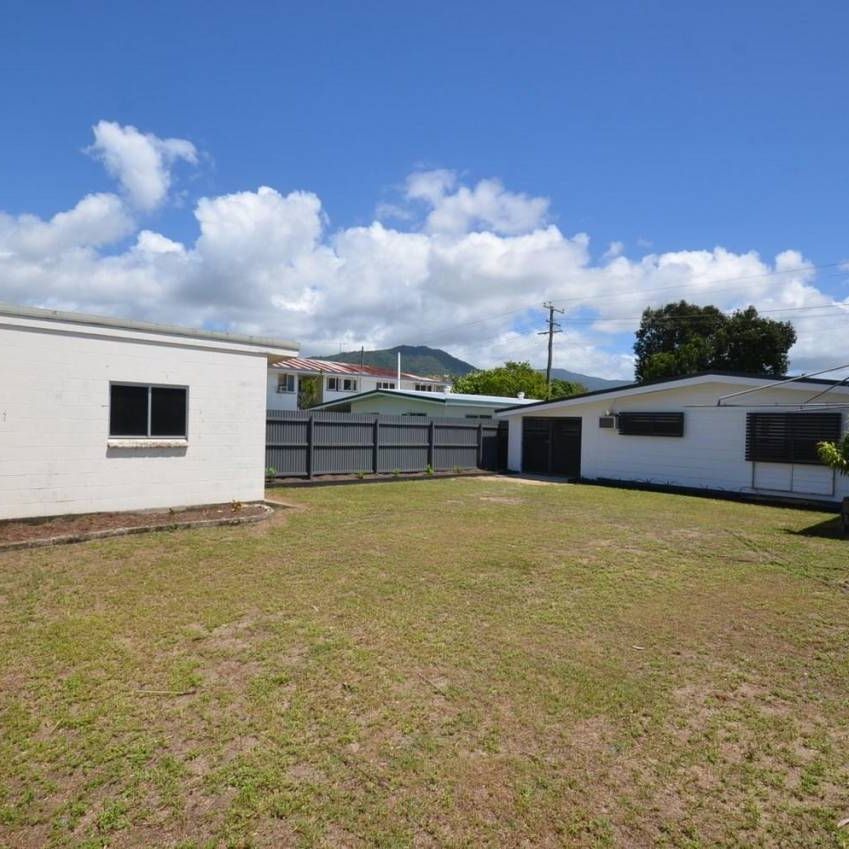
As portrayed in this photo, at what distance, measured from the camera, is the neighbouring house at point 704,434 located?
13211mm

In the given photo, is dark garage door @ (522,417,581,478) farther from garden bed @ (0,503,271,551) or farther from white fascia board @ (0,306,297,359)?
garden bed @ (0,503,271,551)

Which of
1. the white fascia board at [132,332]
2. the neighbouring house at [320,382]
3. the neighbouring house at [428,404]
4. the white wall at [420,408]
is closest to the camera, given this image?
the white fascia board at [132,332]

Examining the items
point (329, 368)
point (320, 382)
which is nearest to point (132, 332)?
point (320, 382)

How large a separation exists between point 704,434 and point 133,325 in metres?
13.2

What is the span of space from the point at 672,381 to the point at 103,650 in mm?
14663

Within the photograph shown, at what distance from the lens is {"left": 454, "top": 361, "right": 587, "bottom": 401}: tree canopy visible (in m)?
47.6

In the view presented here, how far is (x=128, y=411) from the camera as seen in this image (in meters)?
9.48

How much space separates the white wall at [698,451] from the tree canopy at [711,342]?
22.8 meters

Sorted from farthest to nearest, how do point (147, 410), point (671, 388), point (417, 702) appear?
point (671, 388) → point (147, 410) → point (417, 702)

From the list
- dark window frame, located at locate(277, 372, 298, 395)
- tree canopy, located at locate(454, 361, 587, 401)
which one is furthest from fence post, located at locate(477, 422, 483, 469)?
tree canopy, located at locate(454, 361, 587, 401)

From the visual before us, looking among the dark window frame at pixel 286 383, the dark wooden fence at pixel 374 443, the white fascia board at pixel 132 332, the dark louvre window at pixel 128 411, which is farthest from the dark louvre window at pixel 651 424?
the dark window frame at pixel 286 383

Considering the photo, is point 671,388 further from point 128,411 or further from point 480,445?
point 128,411

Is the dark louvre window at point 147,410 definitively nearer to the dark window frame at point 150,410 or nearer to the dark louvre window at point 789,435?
the dark window frame at point 150,410

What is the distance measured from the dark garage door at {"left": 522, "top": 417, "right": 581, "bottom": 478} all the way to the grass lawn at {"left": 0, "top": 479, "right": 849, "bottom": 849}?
38.7ft
